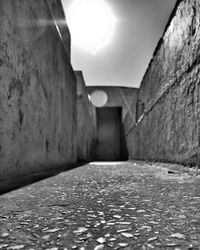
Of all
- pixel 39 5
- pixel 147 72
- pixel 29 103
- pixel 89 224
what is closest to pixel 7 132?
pixel 29 103

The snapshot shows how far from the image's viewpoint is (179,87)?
101 inches

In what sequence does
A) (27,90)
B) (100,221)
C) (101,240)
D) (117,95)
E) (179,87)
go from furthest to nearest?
(117,95) → (179,87) → (27,90) → (100,221) → (101,240)

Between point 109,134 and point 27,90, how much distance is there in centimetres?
1267

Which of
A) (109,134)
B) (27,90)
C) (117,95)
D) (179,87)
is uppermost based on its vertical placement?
(117,95)

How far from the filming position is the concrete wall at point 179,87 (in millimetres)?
2143

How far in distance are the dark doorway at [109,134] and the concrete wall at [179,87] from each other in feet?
34.8

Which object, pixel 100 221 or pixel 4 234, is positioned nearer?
pixel 4 234

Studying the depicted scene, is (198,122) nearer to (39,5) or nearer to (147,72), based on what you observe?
(39,5)

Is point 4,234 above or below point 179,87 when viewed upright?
below

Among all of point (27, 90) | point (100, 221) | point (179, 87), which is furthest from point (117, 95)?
point (100, 221)

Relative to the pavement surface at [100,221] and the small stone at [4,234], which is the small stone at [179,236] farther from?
the small stone at [4,234]

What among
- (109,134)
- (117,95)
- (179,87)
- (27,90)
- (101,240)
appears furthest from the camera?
(117,95)

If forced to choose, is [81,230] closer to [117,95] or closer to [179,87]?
[179,87]

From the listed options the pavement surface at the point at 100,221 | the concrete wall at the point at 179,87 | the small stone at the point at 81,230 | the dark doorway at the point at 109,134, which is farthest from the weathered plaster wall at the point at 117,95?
the small stone at the point at 81,230
